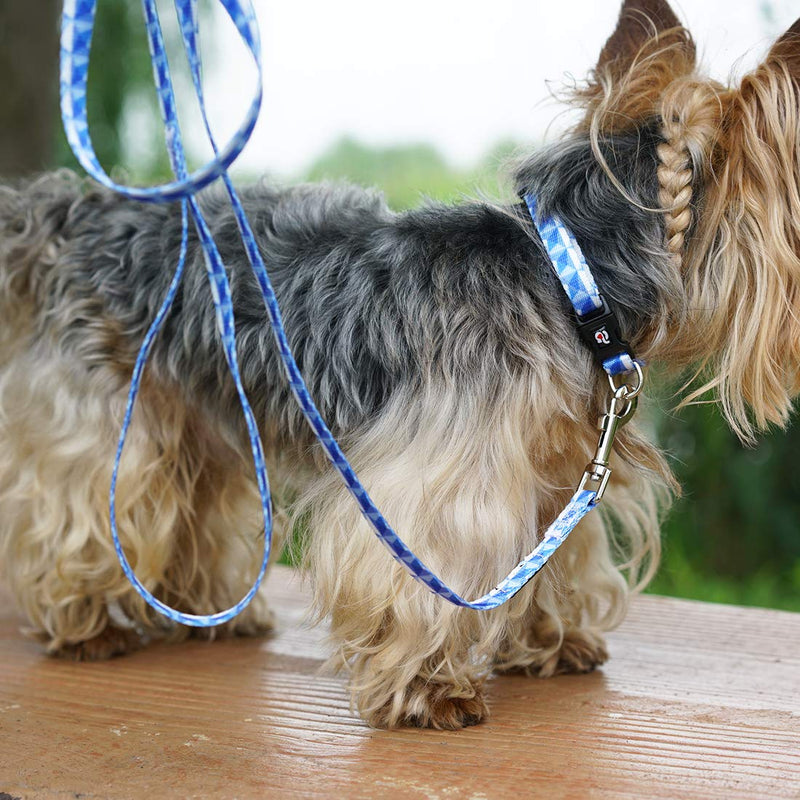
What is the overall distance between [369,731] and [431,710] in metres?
0.14

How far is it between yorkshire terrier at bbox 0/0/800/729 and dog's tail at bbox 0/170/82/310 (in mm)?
70

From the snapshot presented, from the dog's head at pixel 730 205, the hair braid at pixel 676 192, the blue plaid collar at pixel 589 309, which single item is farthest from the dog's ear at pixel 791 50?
the blue plaid collar at pixel 589 309

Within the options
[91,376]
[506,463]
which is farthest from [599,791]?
[91,376]

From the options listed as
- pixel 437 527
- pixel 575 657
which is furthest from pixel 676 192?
pixel 575 657

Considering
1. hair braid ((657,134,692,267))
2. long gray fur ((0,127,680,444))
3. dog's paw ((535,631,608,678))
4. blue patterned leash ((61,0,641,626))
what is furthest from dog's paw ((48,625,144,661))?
hair braid ((657,134,692,267))

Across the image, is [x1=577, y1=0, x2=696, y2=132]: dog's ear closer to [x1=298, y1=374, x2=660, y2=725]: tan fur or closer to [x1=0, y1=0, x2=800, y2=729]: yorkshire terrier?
[x1=0, y1=0, x2=800, y2=729]: yorkshire terrier

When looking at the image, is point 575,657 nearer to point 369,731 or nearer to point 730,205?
point 369,731

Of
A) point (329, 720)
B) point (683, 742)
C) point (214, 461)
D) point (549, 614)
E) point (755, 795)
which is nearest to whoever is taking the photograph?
point (755, 795)

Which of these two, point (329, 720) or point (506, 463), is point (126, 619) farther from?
point (506, 463)

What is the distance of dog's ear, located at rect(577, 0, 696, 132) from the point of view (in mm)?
2320

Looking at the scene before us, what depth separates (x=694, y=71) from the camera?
7.66 feet

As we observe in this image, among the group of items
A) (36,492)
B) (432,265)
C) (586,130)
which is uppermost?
(586,130)

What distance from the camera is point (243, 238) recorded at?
176cm

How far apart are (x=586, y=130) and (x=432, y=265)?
502 millimetres
